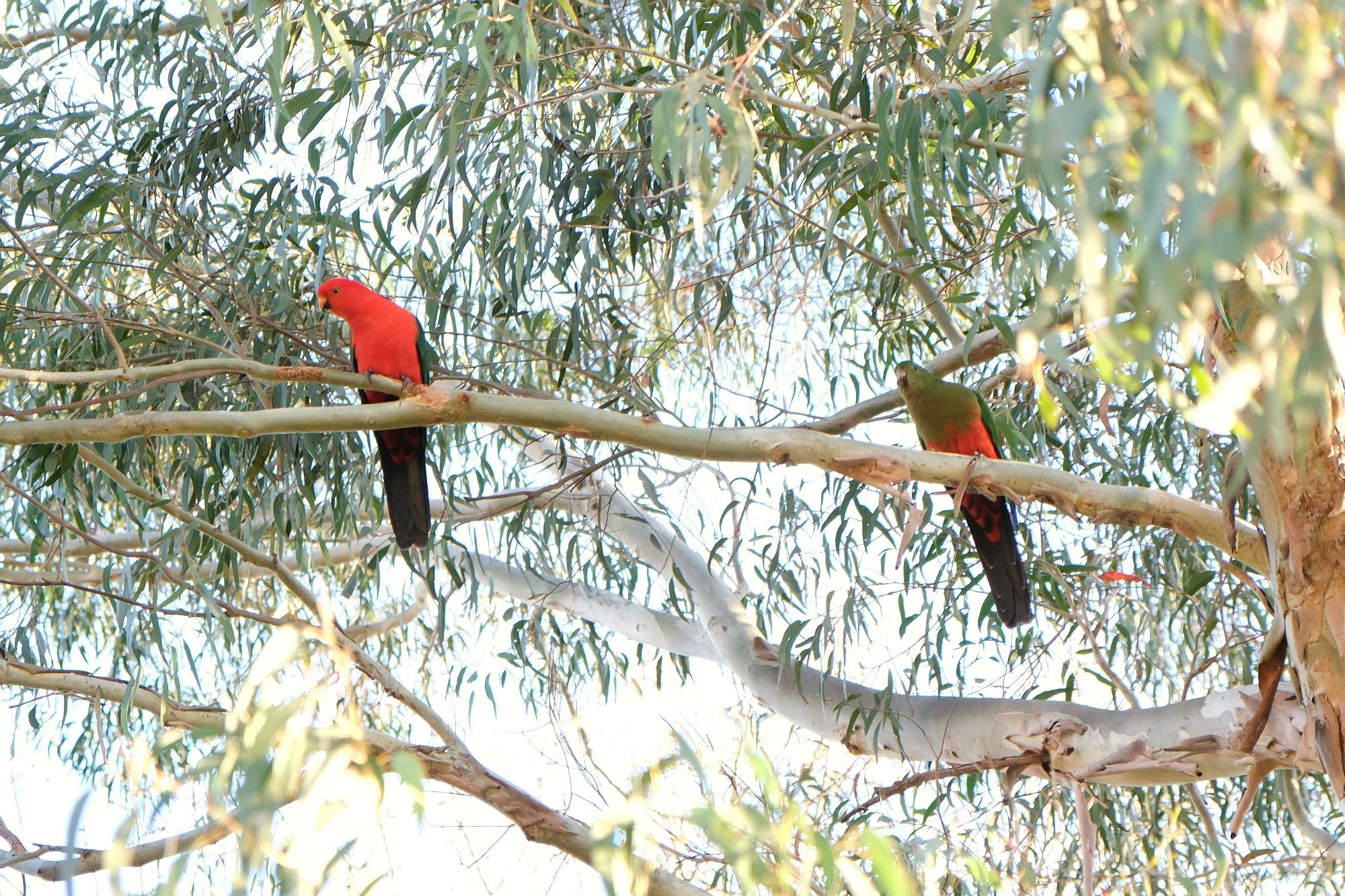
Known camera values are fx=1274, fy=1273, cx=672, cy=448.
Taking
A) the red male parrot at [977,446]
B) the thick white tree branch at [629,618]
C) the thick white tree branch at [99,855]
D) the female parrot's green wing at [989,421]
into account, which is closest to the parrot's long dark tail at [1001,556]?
the red male parrot at [977,446]

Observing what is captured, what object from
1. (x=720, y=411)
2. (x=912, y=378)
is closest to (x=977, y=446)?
(x=912, y=378)

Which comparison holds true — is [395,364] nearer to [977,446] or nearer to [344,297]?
[344,297]

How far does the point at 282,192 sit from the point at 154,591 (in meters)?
0.88

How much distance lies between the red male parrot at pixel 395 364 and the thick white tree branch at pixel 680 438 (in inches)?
35.8

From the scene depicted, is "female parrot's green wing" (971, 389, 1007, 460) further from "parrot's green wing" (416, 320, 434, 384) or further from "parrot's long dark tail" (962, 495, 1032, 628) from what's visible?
"parrot's green wing" (416, 320, 434, 384)

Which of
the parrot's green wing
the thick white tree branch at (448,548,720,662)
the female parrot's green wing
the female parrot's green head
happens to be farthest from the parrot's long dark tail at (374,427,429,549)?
the female parrot's green wing

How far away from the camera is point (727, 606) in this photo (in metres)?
3.38

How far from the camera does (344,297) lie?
2.88 meters

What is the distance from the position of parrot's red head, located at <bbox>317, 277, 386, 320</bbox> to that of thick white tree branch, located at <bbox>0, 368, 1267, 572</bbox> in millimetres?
1025

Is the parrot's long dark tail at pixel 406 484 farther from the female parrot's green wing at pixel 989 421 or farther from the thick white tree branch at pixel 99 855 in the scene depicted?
the female parrot's green wing at pixel 989 421

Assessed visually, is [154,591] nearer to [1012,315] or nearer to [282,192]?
[282,192]

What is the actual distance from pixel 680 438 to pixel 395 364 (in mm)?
1176

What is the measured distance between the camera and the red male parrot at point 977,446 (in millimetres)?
2678

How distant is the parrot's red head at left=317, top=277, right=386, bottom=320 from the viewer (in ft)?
9.39
